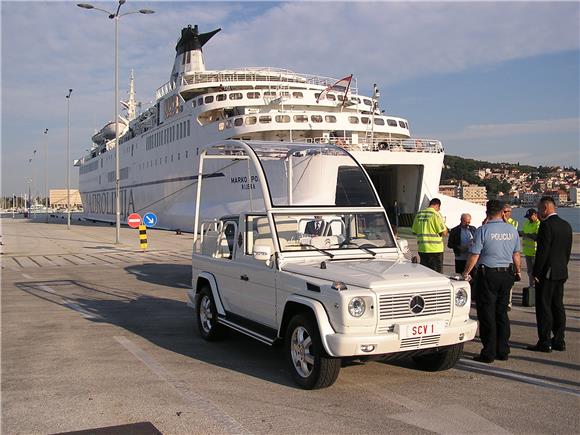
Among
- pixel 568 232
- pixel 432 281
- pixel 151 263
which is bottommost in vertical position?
pixel 151 263

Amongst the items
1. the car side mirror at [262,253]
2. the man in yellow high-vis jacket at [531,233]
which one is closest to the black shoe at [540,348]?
the car side mirror at [262,253]

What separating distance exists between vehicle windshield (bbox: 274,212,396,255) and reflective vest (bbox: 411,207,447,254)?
247cm

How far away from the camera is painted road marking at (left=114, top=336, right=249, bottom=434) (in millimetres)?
4258

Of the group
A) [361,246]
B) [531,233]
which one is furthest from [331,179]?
[531,233]

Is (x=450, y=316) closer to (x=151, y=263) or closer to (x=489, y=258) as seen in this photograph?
(x=489, y=258)

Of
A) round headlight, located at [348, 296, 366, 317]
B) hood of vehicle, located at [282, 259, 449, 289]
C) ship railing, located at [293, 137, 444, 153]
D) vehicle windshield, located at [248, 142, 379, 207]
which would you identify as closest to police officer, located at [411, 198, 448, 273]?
vehicle windshield, located at [248, 142, 379, 207]

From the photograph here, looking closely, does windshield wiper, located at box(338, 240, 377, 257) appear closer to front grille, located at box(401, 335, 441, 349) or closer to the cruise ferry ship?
front grille, located at box(401, 335, 441, 349)

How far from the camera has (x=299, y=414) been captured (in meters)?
4.49

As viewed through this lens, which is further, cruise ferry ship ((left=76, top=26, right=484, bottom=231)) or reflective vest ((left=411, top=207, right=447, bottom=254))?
cruise ferry ship ((left=76, top=26, right=484, bottom=231))

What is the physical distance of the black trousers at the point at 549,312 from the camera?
6461mm

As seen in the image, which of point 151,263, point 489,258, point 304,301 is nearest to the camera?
point 304,301

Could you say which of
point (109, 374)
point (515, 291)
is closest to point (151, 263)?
point (515, 291)

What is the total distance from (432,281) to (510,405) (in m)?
1.18

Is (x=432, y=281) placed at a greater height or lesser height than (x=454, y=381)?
greater
